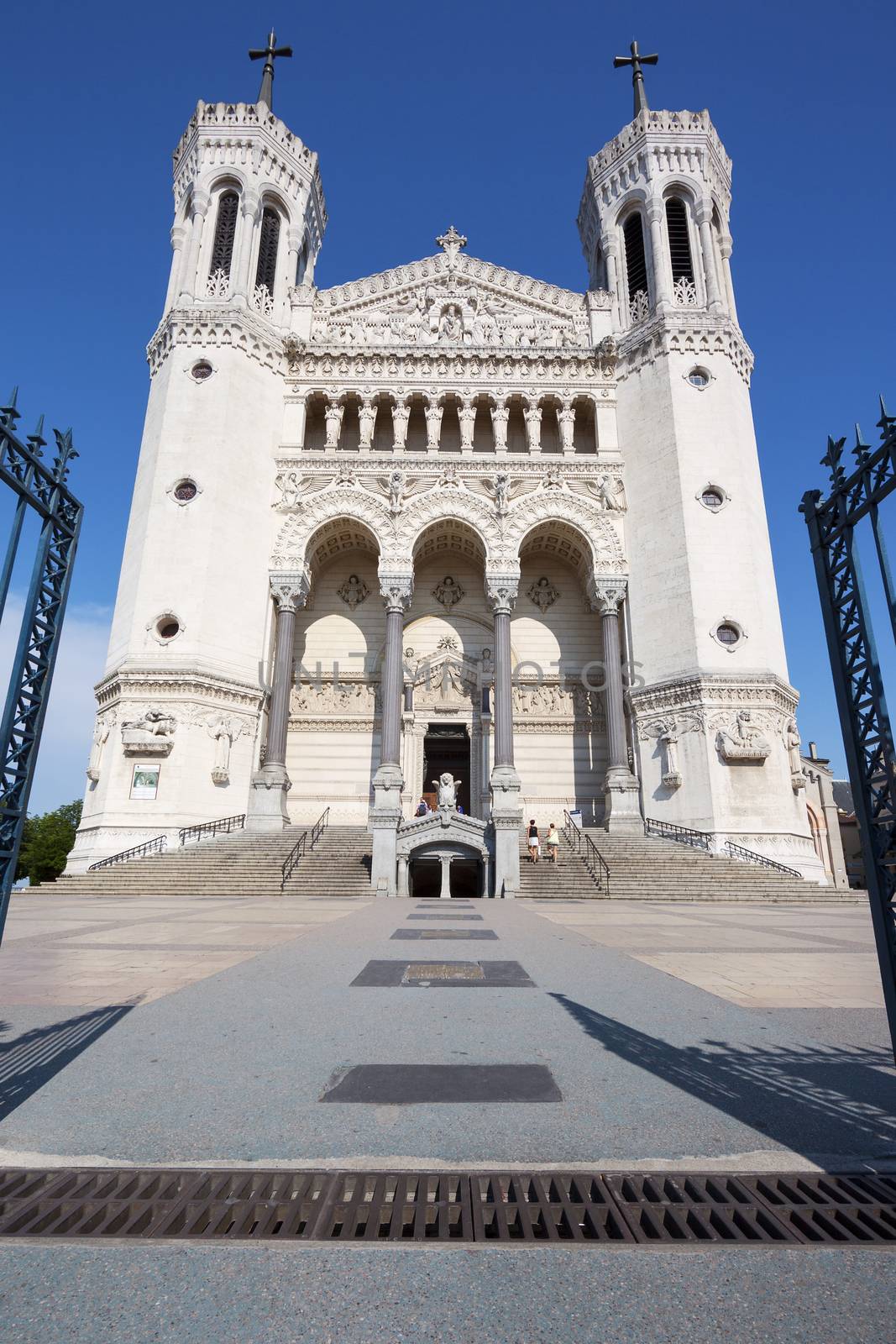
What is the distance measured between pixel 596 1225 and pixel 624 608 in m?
25.5

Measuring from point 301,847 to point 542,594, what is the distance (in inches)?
565

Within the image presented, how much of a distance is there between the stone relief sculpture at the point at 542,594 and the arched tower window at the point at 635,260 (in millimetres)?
11633

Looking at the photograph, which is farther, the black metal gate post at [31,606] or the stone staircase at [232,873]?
the stone staircase at [232,873]

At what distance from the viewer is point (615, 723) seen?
25266 millimetres

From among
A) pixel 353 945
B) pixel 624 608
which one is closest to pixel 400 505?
pixel 624 608

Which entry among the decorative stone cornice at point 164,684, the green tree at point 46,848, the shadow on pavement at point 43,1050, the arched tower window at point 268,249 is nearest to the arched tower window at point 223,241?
the arched tower window at point 268,249

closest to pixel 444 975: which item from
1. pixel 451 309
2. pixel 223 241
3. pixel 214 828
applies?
pixel 214 828

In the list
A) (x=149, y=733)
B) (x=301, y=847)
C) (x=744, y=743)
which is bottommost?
(x=301, y=847)

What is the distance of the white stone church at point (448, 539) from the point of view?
23.5 meters

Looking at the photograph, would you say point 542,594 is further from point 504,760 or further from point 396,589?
point 504,760

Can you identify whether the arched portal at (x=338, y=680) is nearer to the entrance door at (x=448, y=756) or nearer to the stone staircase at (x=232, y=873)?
the entrance door at (x=448, y=756)

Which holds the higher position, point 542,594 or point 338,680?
point 542,594

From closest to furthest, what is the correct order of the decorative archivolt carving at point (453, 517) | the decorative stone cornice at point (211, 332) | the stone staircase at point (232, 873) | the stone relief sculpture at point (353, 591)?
1. the stone staircase at point (232, 873)
2. the decorative archivolt carving at point (453, 517)
3. the decorative stone cornice at point (211, 332)
4. the stone relief sculpture at point (353, 591)

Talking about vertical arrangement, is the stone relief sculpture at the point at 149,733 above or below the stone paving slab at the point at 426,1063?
above
